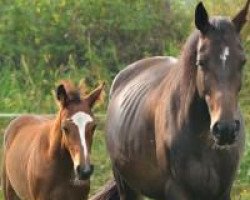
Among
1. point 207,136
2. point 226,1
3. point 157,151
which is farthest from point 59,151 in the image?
point 226,1

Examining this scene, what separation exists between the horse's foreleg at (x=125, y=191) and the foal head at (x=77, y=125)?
0.53 m

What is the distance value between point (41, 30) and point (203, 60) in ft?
31.9

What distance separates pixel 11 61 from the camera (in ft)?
49.2

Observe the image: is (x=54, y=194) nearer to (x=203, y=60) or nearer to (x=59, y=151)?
(x=59, y=151)

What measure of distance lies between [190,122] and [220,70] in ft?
2.21

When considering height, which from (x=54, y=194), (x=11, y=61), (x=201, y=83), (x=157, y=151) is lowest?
(x=11, y=61)

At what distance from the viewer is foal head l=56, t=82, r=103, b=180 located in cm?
707

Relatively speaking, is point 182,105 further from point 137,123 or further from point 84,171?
point 84,171

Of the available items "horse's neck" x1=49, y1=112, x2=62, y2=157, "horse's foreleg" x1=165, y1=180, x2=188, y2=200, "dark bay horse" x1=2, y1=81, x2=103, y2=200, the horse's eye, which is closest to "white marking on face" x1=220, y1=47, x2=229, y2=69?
the horse's eye

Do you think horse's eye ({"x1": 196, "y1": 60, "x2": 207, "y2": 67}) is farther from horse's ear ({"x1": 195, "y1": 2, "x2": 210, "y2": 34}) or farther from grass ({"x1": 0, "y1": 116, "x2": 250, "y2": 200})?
grass ({"x1": 0, "y1": 116, "x2": 250, "y2": 200})

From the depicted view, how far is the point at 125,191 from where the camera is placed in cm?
786

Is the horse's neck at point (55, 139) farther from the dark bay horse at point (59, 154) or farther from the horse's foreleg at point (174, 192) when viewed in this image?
the horse's foreleg at point (174, 192)

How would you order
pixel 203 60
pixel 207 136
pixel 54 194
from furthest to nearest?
pixel 54 194
pixel 207 136
pixel 203 60

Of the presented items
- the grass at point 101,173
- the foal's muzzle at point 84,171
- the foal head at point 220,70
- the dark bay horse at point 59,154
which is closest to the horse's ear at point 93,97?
the dark bay horse at point 59,154
